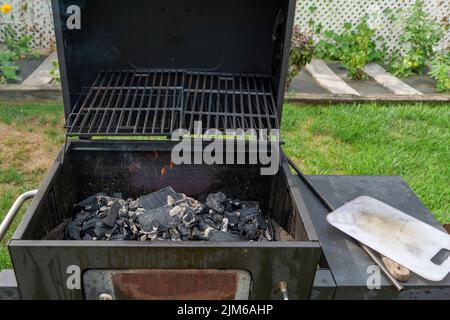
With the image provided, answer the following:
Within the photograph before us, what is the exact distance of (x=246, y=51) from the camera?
2.11m

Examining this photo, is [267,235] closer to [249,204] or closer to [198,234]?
[249,204]

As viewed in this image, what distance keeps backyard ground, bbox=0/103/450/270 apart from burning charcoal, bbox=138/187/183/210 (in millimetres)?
1464

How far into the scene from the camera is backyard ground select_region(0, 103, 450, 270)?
3.32 meters

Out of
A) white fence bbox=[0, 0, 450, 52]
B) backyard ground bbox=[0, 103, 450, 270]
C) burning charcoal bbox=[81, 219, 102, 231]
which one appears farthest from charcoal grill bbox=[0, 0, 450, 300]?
white fence bbox=[0, 0, 450, 52]

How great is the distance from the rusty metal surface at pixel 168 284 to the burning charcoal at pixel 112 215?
1.39 ft

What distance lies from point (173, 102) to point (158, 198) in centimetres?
44

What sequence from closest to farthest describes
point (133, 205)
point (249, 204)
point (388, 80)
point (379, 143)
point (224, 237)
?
point (224, 237) → point (133, 205) → point (249, 204) → point (379, 143) → point (388, 80)

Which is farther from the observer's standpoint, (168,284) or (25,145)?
(25,145)

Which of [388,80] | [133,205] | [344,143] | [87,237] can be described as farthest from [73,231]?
[388,80]

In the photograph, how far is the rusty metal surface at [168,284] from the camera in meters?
1.38

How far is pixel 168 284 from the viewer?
141 cm

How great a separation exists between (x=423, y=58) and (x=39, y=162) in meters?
4.95

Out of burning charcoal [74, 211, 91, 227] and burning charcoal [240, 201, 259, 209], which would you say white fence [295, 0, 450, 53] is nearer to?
burning charcoal [240, 201, 259, 209]
